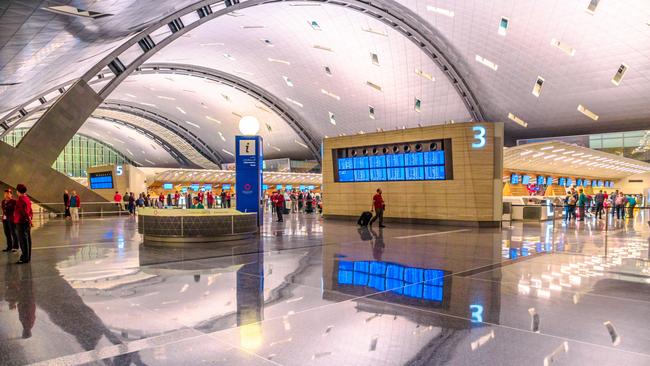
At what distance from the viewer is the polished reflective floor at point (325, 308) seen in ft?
12.4

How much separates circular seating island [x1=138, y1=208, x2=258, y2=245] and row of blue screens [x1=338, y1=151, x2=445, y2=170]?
30.1 ft

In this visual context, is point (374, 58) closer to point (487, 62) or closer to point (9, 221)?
point (487, 62)

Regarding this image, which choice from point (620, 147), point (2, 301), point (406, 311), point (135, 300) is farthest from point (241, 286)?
point (620, 147)

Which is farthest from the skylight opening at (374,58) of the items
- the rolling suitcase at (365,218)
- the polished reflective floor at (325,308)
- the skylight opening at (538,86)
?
the polished reflective floor at (325,308)

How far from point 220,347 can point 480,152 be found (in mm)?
15636

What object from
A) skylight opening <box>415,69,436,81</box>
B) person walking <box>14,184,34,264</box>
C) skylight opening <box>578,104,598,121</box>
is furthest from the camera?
skylight opening <box>415,69,436,81</box>

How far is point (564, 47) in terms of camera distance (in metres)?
36.2

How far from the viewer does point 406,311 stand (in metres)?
5.11

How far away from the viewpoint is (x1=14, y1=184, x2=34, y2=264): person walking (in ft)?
28.6

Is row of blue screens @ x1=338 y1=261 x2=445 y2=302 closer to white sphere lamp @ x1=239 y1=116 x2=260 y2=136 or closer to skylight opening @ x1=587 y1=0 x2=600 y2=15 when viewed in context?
white sphere lamp @ x1=239 y1=116 x2=260 y2=136

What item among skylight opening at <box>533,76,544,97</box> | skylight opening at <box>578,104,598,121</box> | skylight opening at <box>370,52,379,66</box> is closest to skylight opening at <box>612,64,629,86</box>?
skylight opening at <box>578,104,598,121</box>

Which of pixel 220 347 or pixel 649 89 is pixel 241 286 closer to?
pixel 220 347

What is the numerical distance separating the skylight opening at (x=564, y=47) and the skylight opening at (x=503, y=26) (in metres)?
3.67

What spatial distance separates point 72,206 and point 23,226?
51.8 ft
